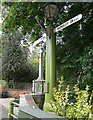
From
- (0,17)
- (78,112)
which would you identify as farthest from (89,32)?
(0,17)

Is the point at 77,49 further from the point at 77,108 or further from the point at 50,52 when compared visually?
the point at 77,108

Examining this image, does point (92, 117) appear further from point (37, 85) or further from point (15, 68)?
point (15, 68)

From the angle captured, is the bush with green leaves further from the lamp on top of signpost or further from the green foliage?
the green foliage

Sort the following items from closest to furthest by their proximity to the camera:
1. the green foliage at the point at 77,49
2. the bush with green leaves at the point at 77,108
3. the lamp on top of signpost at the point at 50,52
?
1. the bush with green leaves at the point at 77,108
2. the lamp on top of signpost at the point at 50,52
3. the green foliage at the point at 77,49

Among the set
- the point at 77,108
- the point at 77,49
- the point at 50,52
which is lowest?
the point at 77,108

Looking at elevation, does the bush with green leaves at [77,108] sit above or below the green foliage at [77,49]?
below

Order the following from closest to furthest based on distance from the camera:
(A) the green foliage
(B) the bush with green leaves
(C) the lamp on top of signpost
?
(B) the bush with green leaves, (C) the lamp on top of signpost, (A) the green foliage

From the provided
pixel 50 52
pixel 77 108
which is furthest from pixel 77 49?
pixel 77 108

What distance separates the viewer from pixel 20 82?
57.3 feet

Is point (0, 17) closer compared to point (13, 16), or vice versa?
point (13, 16)

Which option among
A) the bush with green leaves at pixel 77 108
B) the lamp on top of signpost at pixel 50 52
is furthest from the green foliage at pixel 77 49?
the bush with green leaves at pixel 77 108

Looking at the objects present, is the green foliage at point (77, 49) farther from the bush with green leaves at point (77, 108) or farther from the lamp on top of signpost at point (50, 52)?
the bush with green leaves at point (77, 108)

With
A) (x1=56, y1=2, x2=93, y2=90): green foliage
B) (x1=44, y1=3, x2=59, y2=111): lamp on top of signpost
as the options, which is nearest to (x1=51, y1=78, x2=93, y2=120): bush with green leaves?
(x1=44, y1=3, x2=59, y2=111): lamp on top of signpost

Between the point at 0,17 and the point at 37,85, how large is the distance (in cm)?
225
